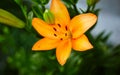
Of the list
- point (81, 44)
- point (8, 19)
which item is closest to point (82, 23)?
point (81, 44)

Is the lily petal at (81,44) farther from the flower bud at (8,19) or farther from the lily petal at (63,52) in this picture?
the flower bud at (8,19)

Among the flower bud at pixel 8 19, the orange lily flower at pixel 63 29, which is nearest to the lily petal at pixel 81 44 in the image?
the orange lily flower at pixel 63 29

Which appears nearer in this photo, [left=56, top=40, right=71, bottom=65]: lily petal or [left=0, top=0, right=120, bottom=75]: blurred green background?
[left=56, top=40, right=71, bottom=65]: lily petal

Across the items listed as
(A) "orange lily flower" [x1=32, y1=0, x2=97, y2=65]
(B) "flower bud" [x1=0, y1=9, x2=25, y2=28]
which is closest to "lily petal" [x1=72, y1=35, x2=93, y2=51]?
(A) "orange lily flower" [x1=32, y1=0, x2=97, y2=65]

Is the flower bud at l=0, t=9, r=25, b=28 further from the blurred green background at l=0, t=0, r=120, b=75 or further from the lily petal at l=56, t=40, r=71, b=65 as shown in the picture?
the lily petal at l=56, t=40, r=71, b=65

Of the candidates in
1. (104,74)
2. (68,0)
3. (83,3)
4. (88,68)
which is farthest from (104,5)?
(68,0)

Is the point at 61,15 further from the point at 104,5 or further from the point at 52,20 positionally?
the point at 104,5

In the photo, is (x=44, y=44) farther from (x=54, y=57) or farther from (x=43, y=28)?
(x=54, y=57)
